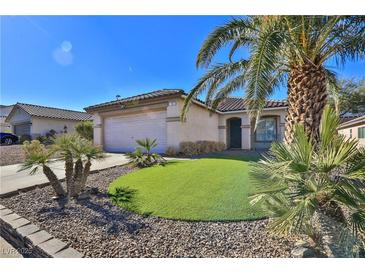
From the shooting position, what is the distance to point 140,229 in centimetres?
366

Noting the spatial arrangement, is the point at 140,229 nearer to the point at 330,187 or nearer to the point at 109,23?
the point at 330,187

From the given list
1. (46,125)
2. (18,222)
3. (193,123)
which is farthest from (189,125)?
(46,125)

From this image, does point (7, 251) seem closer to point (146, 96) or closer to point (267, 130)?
point (146, 96)

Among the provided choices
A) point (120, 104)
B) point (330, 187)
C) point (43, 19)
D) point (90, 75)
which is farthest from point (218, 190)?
point (120, 104)

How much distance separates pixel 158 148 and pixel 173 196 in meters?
8.90

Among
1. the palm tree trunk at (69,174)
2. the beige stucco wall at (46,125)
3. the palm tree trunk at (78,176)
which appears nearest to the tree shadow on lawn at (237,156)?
the palm tree trunk at (78,176)

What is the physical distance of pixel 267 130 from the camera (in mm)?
18203

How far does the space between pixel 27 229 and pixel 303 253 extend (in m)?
4.43

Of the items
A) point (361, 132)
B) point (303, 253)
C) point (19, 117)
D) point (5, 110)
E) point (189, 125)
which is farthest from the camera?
point (5, 110)

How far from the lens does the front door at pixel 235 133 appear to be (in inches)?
739

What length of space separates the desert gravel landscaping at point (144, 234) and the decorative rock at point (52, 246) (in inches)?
5.1

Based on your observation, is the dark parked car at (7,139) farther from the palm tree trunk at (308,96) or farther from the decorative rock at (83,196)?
the palm tree trunk at (308,96)

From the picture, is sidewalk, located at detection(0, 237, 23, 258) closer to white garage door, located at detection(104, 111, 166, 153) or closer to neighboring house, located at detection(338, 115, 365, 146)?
white garage door, located at detection(104, 111, 166, 153)

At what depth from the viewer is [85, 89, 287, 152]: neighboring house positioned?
42.1ft
